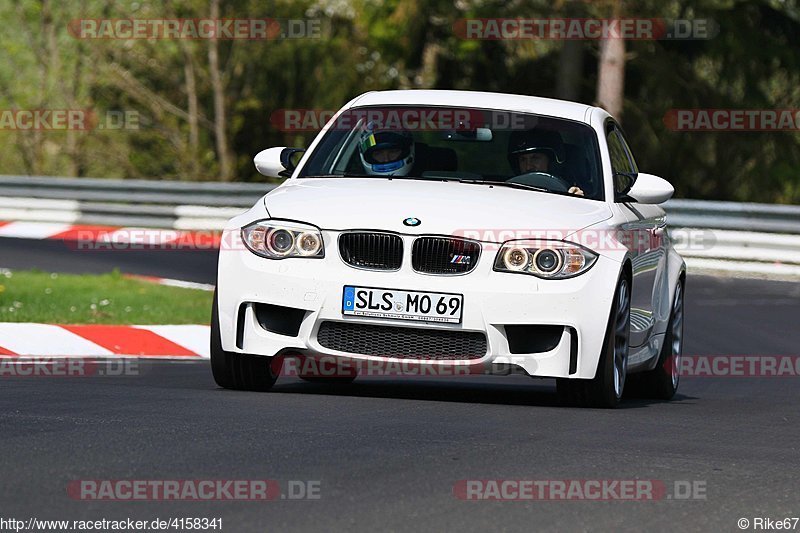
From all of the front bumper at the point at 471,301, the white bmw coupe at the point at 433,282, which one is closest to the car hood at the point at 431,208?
the white bmw coupe at the point at 433,282

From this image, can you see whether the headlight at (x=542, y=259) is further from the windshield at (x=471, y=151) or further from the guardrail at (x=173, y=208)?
the guardrail at (x=173, y=208)

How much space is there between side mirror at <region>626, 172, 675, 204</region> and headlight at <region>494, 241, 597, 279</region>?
1.26m

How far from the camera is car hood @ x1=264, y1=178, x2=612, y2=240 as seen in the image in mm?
8266

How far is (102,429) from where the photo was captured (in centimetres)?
689

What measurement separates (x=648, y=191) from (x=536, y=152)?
2.18 ft

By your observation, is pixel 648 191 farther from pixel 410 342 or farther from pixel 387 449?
pixel 387 449

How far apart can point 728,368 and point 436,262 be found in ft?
17.9

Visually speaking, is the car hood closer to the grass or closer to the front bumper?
the front bumper

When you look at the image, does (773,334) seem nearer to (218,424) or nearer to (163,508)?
(218,424)

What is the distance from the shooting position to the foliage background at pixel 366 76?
106 feet

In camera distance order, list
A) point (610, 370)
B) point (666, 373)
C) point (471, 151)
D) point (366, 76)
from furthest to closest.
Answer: point (366, 76) < point (666, 373) < point (471, 151) < point (610, 370)

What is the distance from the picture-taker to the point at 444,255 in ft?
27.1

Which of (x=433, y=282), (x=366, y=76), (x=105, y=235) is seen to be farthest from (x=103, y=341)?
(x=366, y=76)

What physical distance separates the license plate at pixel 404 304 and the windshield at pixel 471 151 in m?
1.20
